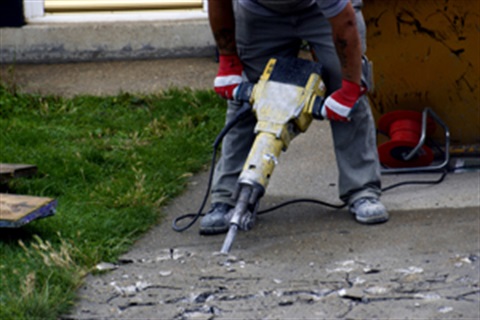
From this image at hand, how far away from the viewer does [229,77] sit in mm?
5262

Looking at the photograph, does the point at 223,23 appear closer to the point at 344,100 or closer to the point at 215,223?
the point at 344,100

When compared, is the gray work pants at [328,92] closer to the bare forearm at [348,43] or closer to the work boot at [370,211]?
the work boot at [370,211]

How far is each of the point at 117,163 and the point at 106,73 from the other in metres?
2.66

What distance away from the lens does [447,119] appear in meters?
6.55

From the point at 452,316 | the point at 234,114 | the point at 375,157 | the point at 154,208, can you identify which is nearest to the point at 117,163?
the point at 154,208

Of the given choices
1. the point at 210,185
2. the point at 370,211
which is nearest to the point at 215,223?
the point at 210,185

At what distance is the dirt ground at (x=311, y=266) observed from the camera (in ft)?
14.1

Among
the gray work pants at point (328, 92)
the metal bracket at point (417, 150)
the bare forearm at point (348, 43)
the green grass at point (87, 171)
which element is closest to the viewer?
the green grass at point (87, 171)

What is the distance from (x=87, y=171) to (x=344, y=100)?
6.51ft

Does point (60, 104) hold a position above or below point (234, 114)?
below

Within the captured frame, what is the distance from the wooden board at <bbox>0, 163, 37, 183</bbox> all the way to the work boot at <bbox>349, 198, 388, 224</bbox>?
1870mm

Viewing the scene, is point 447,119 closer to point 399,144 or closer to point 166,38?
point 399,144

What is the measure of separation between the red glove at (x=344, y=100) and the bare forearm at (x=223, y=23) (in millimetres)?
627

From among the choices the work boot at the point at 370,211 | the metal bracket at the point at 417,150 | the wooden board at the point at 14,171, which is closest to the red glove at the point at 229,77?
the work boot at the point at 370,211
